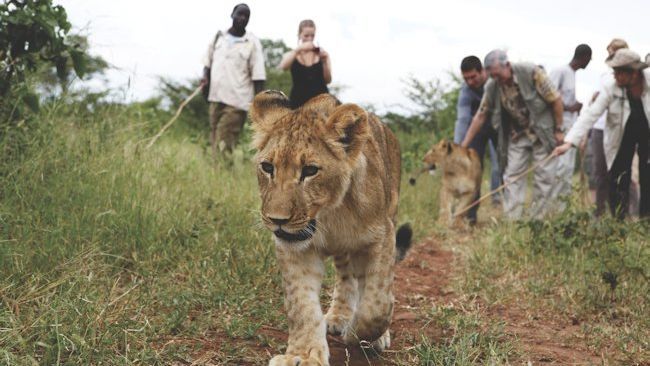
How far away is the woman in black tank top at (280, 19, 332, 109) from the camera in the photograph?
7441mm

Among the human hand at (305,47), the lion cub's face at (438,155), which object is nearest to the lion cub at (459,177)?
the lion cub's face at (438,155)

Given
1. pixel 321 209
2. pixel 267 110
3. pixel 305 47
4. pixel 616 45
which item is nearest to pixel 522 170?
pixel 616 45

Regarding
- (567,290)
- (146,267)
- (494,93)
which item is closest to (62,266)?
(146,267)

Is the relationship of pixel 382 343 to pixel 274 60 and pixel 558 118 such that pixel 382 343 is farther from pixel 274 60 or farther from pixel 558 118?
pixel 274 60

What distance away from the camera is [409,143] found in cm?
1193

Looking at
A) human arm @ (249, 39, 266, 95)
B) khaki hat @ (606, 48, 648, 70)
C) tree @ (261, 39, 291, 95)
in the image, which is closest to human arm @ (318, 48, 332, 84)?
human arm @ (249, 39, 266, 95)

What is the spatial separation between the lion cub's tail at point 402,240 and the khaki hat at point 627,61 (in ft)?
9.53

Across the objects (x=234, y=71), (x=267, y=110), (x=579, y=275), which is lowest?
(x=579, y=275)

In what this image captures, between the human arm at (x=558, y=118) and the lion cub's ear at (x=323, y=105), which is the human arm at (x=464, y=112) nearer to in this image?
the human arm at (x=558, y=118)

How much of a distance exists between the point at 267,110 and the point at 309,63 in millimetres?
4177

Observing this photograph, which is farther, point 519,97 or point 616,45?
point 519,97

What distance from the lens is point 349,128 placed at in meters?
3.12

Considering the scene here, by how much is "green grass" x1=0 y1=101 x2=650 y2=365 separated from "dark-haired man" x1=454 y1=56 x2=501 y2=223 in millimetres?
2954

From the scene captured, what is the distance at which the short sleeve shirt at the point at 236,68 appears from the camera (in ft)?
26.9
